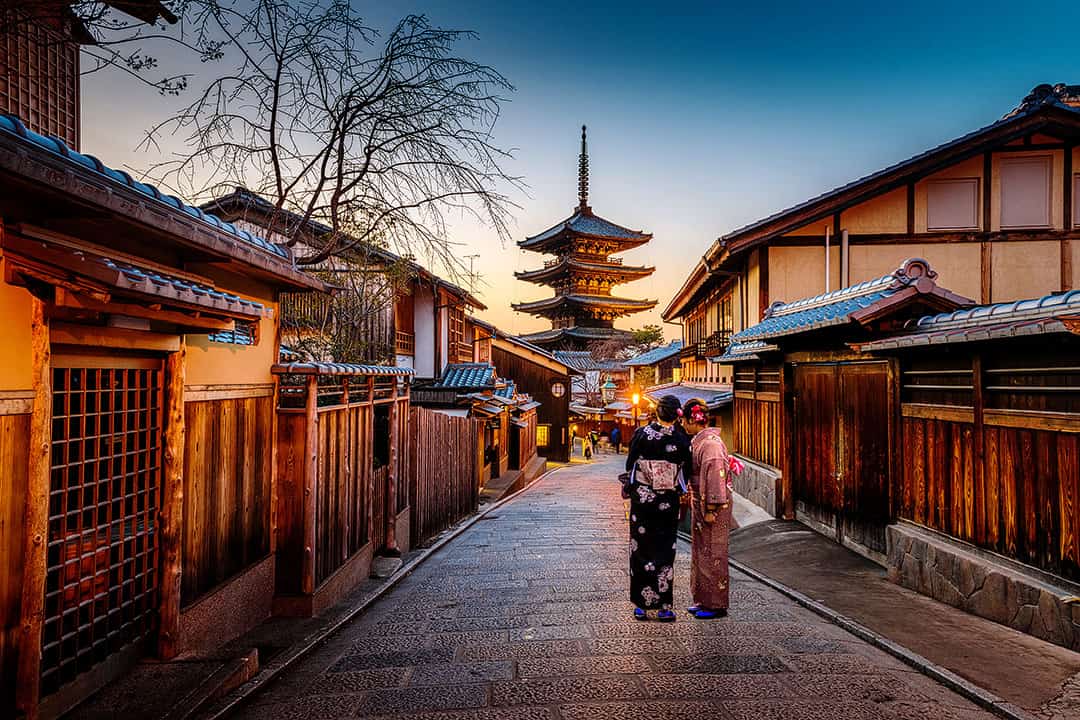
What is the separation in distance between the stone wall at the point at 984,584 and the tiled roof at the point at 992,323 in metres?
1.90

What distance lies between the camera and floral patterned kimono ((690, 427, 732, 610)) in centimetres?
548

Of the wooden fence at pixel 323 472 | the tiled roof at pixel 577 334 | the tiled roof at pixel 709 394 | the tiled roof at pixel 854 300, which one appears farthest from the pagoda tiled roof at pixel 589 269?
the wooden fence at pixel 323 472

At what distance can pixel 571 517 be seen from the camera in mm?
12992

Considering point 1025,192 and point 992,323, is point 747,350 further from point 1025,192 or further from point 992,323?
point 1025,192

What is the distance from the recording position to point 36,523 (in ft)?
10.4

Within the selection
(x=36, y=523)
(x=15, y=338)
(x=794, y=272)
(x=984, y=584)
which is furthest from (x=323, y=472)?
(x=794, y=272)

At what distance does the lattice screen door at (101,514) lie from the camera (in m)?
3.53

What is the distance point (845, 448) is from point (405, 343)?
13249mm

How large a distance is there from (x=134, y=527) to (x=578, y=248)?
137 ft

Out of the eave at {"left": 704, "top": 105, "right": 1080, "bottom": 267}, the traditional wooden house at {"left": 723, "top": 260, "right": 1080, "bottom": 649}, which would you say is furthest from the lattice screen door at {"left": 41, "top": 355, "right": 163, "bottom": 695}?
the eave at {"left": 704, "top": 105, "right": 1080, "bottom": 267}

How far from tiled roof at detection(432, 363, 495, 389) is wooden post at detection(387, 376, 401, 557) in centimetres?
971

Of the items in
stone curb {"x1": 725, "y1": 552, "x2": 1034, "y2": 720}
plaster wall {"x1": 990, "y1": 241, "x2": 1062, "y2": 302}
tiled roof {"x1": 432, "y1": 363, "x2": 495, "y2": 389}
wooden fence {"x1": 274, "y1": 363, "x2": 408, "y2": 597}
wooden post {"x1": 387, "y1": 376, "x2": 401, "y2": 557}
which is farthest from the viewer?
tiled roof {"x1": 432, "y1": 363, "x2": 495, "y2": 389}

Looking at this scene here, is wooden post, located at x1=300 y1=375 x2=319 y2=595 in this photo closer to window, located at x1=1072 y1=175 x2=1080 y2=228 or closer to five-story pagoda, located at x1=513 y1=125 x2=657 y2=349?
window, located at x1=1072 y1=175 x2=1080 y2=228

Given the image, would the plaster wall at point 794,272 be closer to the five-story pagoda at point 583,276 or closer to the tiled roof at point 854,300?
the tiled roof at point 854,300
